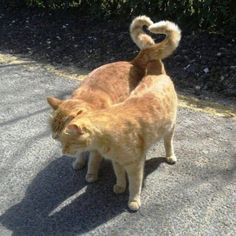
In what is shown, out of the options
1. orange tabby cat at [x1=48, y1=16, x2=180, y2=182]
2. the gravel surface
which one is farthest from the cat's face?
the gravel surface

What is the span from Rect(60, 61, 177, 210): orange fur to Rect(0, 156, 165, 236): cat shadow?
0.15 meters

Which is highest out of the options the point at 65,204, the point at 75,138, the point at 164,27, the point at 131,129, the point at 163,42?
the point at 164,27

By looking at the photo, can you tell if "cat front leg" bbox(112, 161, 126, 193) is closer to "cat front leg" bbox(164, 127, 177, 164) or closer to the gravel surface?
"cat front leg" bbox(164, 127, 177, 164)

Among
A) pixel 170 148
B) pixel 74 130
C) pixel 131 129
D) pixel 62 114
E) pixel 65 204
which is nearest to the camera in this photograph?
pixel 74 130

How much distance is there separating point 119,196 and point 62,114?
2.66 feet

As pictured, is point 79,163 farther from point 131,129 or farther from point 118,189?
point 131,129

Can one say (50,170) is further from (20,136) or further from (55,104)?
(55,104)

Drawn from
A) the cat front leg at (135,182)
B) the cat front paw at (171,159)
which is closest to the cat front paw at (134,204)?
the cat front leg at (135,182)

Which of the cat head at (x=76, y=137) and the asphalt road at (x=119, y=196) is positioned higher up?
the cat head at (x=76, y=137)

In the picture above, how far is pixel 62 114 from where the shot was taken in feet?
8.97

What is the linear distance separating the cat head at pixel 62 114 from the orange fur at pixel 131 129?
73 mm

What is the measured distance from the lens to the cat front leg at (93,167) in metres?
3.29

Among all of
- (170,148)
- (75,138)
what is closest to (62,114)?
(75,138)

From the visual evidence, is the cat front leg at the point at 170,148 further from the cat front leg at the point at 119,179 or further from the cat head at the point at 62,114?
the cat head at the point at 62,114
